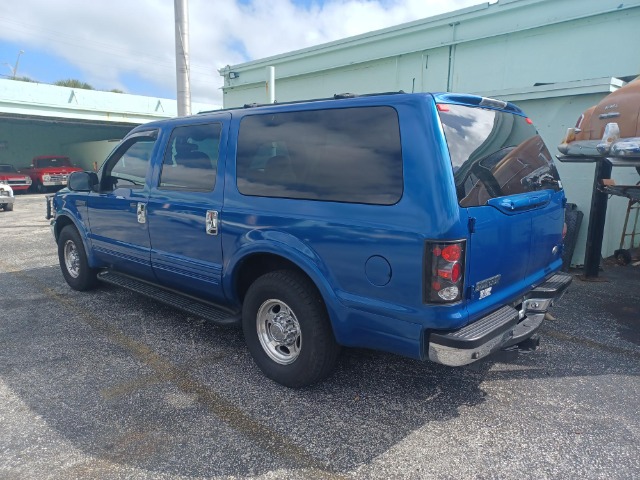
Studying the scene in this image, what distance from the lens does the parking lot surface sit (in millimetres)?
2473

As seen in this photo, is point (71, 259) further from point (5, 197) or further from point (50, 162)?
point (50, 162)

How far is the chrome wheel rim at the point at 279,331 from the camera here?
319 cm

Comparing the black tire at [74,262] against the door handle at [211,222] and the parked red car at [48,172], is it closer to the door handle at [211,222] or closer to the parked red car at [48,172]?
the door handle at [211,222]

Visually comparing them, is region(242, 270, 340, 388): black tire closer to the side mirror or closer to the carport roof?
the side mirror

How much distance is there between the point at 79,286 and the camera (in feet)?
18.2

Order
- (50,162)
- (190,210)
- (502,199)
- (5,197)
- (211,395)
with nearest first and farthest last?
(502,199), (211,395), (190,210), (5,197), (50,162)

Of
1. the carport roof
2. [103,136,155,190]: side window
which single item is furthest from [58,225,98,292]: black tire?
the carport roof

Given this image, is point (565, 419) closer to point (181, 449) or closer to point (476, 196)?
point (476, 196)

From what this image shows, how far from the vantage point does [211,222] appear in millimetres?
3494

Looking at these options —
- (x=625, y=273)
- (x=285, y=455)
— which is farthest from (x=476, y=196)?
(x=625, y=273)

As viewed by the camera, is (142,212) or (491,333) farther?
(142,212)

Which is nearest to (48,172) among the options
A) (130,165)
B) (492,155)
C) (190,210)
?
(130,165)

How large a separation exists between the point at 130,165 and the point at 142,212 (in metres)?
0.67

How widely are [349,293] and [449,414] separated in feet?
3.61
